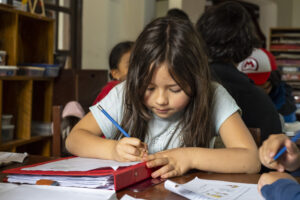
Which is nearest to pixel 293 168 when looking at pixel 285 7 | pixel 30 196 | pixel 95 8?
pixel 30 196

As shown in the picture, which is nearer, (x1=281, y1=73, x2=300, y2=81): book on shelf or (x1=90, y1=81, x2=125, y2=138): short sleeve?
(x1=90, y1=81, x2=125, y2=138): short sleeve

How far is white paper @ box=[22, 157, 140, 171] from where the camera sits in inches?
34.8

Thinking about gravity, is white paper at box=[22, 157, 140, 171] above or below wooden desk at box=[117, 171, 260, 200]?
above

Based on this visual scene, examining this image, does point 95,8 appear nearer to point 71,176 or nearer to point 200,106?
point 200,106

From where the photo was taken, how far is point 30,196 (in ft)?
2.45

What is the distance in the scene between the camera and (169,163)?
0.93m

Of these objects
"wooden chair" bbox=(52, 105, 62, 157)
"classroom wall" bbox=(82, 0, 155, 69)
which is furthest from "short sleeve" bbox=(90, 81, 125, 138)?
"classroom wall" bbox=(82, 0, 155, 69)

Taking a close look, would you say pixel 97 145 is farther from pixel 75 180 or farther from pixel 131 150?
Answer: pixel 75 180

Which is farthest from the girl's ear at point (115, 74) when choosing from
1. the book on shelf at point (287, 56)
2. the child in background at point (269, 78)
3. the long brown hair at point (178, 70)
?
the book on shelf at point (287, 56)

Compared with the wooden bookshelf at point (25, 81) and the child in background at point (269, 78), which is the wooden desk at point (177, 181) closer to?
the child in background at point (269, 78)

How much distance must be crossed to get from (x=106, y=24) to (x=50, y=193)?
11.8 ft

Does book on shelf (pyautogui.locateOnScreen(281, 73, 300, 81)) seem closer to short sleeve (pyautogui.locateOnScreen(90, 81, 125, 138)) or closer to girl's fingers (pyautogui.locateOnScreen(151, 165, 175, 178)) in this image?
short sleeve (pyautogui.locateOnScreen(90, 81, 125, 138))

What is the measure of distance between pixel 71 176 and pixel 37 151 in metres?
2.24

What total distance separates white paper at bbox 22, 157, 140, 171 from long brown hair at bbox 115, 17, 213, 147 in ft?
0.81
